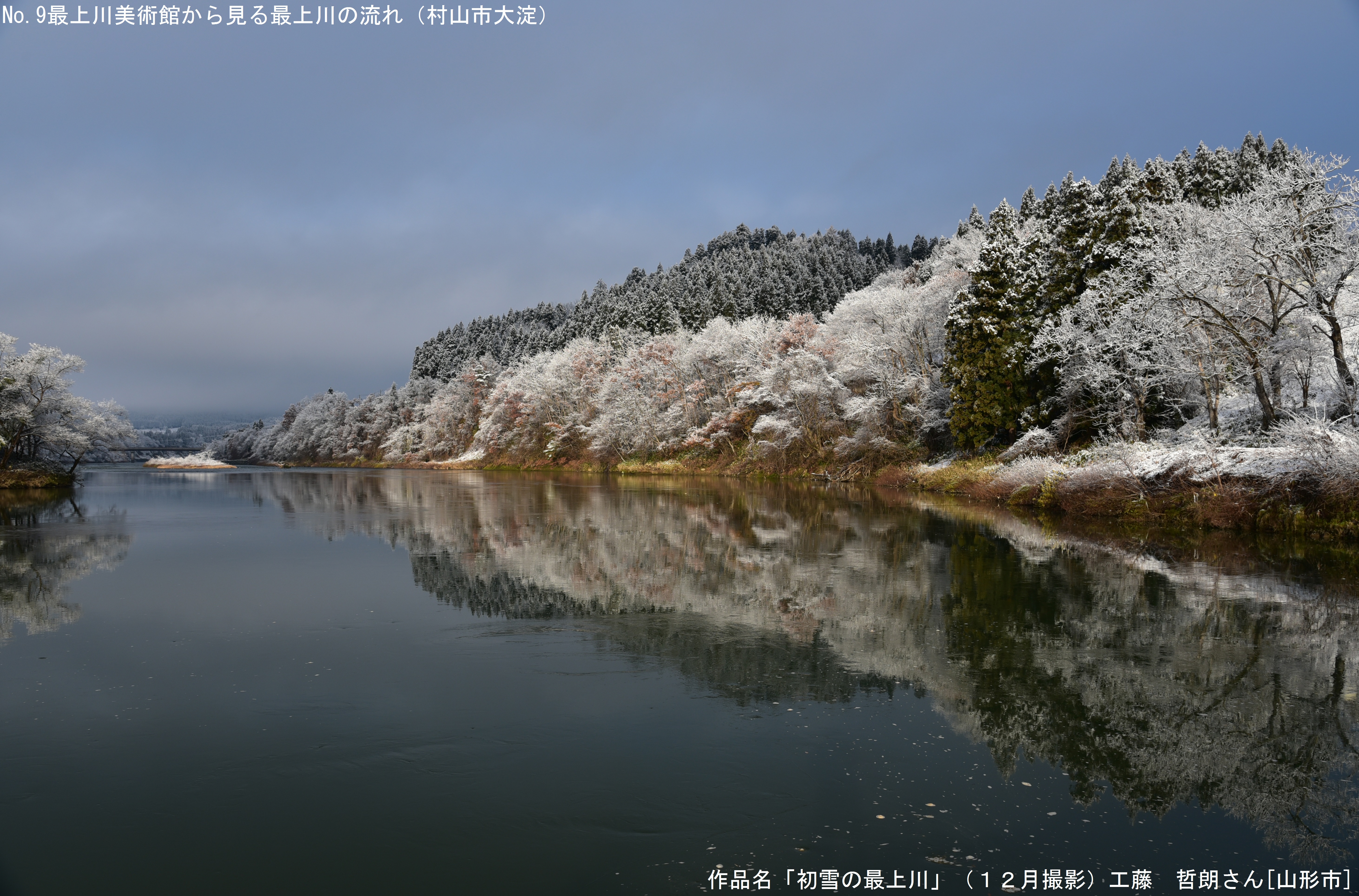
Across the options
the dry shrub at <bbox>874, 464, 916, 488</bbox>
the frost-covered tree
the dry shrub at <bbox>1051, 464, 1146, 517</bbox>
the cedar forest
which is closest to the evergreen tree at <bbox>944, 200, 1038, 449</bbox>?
the cedar forest

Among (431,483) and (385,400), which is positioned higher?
(385,400)

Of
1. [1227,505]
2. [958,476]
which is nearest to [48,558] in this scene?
[1227,505]

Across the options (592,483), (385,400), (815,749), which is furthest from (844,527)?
(385,400)

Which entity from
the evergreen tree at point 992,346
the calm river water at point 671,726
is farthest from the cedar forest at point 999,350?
the calm river water at point 671,726

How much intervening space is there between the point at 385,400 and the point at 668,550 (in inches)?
3713

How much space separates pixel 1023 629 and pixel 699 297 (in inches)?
2725

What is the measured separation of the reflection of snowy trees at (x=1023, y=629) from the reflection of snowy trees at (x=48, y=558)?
17.2ft

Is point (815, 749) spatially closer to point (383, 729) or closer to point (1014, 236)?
point (383, 729)

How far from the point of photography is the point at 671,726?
22.1 ft

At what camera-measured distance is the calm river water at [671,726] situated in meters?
4.70

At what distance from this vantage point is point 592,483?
4681 cm

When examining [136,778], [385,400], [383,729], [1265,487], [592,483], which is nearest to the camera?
[136,778]

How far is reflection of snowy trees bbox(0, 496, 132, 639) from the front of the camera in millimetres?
10852

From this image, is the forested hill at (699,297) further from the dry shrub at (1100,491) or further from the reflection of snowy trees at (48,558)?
the reflection of snowy trees at (48,558)
